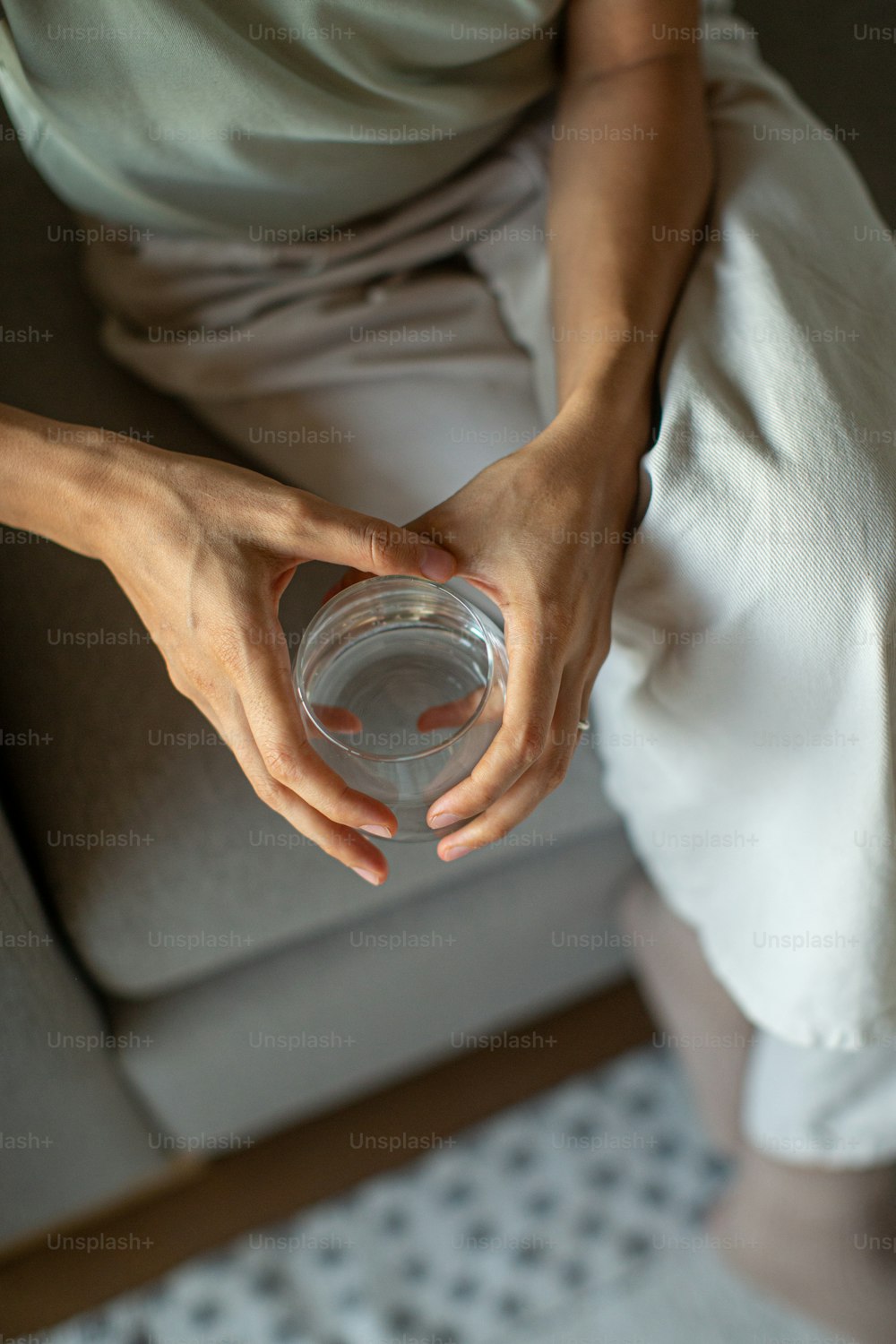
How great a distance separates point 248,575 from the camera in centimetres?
49

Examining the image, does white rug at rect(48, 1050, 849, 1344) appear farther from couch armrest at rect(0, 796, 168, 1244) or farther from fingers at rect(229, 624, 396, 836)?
fingers at rect(229, 624, 396, 836)

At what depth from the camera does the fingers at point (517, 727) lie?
0.48m

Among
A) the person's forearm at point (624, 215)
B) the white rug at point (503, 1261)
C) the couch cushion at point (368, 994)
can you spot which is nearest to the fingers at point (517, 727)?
the person's forearm at point (624, 215)

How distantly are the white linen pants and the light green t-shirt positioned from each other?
0.17 ft

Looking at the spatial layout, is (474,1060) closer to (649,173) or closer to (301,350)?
(301,350)

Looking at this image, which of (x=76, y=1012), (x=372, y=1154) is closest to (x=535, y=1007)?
(x=372, y=1154)

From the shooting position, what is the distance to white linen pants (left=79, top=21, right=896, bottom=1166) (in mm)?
530

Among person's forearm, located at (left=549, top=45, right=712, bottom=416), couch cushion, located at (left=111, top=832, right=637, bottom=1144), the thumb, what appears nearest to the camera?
the thumb

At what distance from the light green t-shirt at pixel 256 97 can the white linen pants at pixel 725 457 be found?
0.17 ft

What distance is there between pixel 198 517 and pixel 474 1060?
71cm

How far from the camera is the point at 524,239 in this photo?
70 centimetres

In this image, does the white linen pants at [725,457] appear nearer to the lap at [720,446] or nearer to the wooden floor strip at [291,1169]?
the lap at [720,446]

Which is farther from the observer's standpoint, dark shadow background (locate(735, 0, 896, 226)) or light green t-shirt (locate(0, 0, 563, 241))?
dark shadow background (locate(735, 0, 896, 226))

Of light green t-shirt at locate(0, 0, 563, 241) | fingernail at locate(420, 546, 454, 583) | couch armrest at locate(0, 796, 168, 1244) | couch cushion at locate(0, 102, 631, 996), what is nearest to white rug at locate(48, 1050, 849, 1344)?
couch armrest at locate(0, 796, 168, 1244)
